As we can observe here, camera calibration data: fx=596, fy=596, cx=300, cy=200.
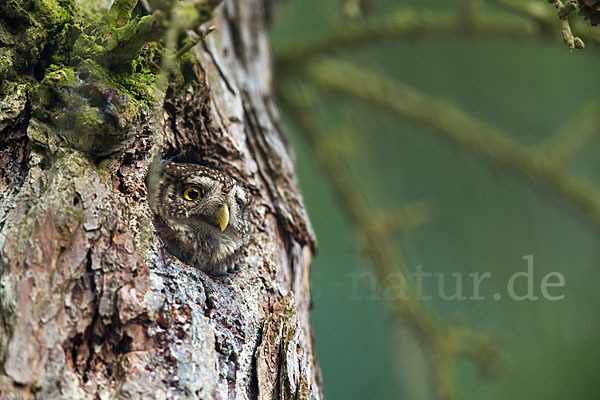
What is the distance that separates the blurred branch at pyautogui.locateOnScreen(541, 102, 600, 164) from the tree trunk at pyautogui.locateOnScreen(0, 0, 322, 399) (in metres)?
1.58

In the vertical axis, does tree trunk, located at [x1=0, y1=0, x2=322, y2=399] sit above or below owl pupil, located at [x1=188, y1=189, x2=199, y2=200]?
below

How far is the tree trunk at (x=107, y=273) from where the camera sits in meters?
1.20

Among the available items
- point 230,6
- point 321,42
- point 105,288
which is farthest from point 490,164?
point 105,288

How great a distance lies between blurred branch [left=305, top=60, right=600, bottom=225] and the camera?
2.62m

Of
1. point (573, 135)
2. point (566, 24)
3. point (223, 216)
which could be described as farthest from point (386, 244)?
point (566, 24)

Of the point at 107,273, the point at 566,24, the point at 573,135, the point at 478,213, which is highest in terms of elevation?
the point at 478,213

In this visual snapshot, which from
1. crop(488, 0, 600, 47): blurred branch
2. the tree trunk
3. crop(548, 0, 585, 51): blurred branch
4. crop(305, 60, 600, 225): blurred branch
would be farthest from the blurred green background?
crop(548, 0, 585, 51): blurred branch

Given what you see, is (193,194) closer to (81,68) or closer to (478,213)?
(81,68)

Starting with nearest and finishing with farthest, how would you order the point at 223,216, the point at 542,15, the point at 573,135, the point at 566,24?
the point at 566,24 → the point at 542,15 → the point at 223,216 → the point at 573,135

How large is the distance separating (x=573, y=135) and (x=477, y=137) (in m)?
0.43

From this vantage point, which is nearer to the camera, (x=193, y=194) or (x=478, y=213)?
(x=193, y=194)

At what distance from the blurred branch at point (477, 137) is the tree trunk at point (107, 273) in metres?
1.25

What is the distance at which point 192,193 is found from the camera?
6.42ft

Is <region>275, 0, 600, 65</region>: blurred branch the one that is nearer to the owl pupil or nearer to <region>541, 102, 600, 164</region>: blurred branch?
<region>541, 102, 600, 164</region>: blurred branch
